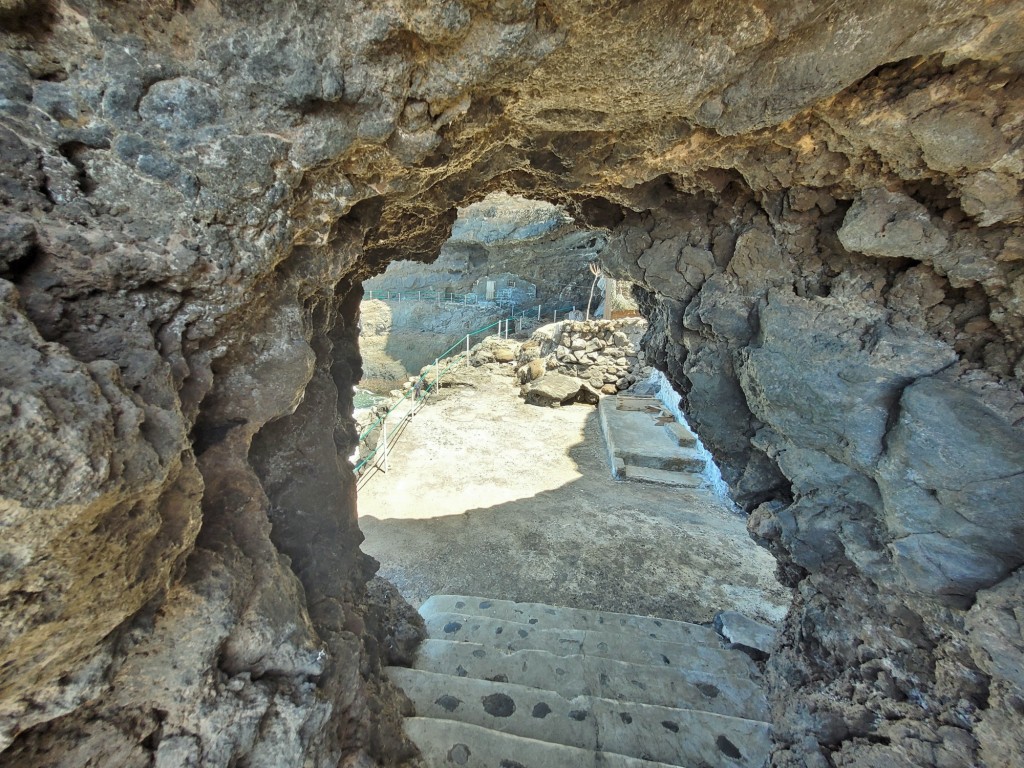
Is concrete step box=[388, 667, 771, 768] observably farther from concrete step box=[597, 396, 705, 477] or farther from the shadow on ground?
concrete step box=[597, 396, 705, 477]

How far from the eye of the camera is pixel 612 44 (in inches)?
74.7

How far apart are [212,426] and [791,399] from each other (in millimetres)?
3472

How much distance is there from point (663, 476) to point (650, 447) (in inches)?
30.1

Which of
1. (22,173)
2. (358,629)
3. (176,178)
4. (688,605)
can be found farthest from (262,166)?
(688,605)

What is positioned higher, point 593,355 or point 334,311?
point 334,311

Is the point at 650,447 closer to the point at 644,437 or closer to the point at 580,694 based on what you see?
the point at 644,437

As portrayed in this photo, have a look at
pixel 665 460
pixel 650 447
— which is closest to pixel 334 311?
pixel 665 460

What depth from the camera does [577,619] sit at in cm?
473

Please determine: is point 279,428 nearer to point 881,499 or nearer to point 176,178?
point 176,178

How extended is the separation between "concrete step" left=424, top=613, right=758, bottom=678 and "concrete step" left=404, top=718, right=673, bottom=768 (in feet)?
3.67

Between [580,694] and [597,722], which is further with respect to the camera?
[580,694]

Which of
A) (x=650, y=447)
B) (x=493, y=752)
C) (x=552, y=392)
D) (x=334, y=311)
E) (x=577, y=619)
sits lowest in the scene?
(x=577, y=619)

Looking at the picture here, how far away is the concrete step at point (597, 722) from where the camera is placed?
3117 millimetres

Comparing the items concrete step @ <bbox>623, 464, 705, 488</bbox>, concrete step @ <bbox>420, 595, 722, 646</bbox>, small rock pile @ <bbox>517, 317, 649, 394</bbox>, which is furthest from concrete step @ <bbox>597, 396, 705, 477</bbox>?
concrete step @ <bbox>420, 595, 722, 646</bbox>
